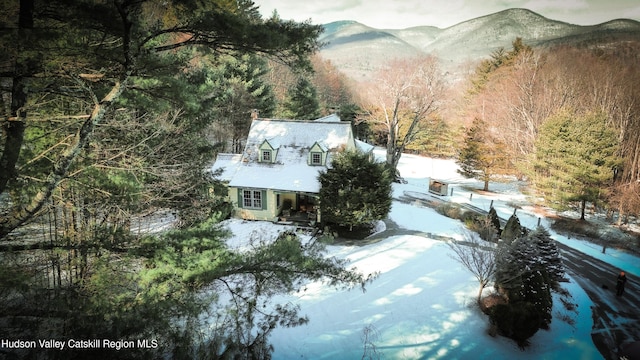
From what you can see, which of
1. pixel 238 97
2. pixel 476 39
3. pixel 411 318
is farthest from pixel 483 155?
pixel 476 39

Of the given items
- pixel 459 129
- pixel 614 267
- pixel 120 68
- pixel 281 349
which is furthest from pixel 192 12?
pixel 459 129

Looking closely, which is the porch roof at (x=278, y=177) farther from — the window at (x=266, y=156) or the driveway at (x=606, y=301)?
the driveway at (x=606, y=301)

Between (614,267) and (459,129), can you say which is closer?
(614,267)

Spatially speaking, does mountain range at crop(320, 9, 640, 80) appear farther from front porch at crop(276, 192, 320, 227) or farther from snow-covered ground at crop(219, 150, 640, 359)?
front porch at crop(276, 192, 320, 227)

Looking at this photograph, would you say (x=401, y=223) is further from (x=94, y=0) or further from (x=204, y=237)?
(x=94, y=0)

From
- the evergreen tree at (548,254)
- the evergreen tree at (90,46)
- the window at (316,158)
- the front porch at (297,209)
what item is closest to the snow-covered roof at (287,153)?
the window at (316,158)

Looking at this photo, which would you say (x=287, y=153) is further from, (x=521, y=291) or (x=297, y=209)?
(x=521, y=291)
